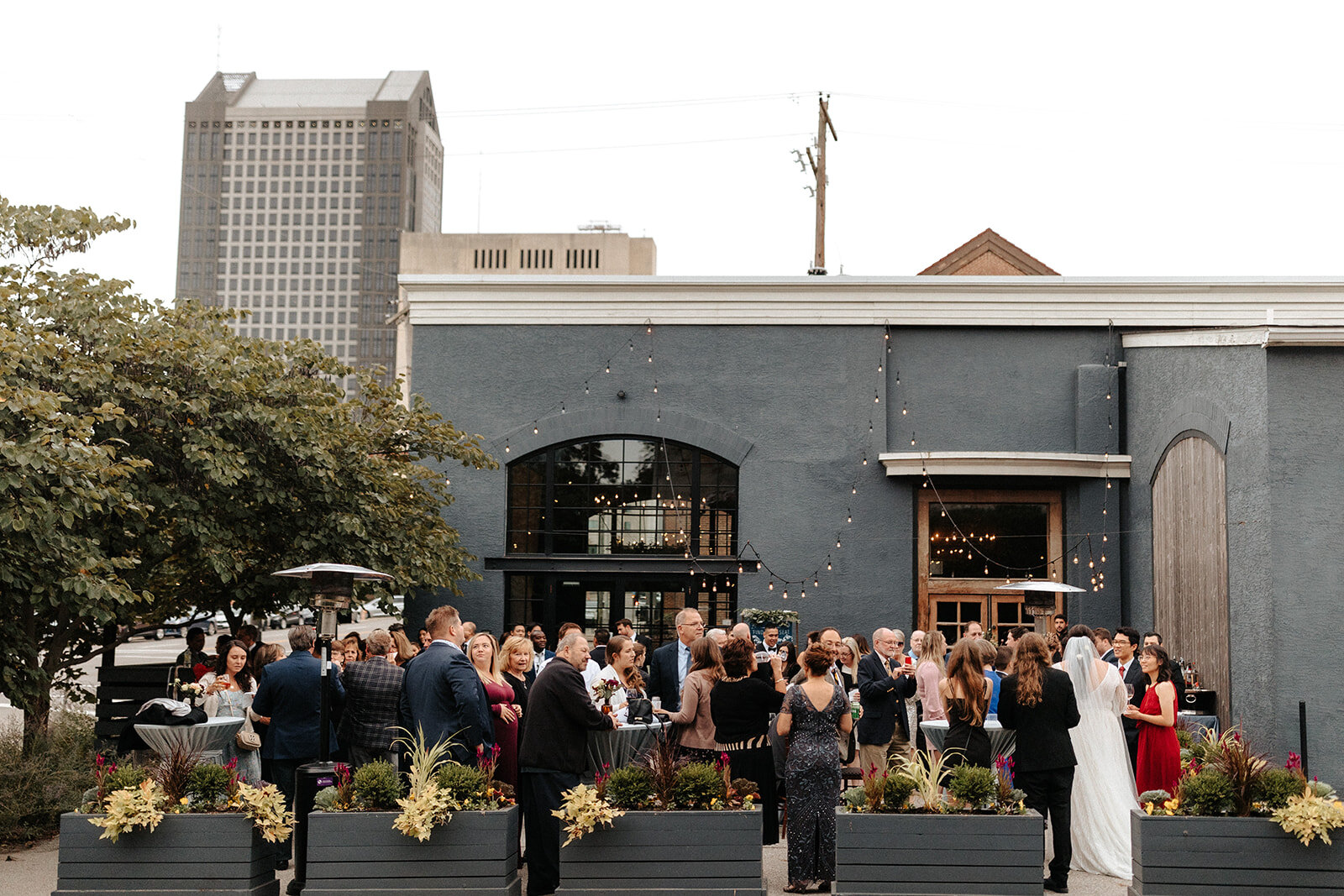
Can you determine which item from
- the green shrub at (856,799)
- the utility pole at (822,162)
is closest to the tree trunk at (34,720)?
the green shrub at (856,799)

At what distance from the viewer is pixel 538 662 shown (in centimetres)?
1342

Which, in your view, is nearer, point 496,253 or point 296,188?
point 496,253

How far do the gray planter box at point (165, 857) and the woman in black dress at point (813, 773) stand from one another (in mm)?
3528

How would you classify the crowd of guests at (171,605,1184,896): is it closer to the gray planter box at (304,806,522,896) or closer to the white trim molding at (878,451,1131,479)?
the gray planter box at (304,806,522,896)

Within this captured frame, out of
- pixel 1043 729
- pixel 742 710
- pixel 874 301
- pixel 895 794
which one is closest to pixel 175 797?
pixel 742 710

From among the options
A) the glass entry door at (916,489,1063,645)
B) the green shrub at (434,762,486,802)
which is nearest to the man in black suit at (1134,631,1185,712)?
the glass entry door at (916,489,1063,645)

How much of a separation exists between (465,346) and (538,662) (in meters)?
8.86

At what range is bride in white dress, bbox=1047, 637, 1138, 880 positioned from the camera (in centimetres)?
972

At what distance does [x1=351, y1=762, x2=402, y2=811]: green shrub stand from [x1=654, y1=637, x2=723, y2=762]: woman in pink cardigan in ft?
7.46

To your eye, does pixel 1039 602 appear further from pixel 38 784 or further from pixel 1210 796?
pixel 38 784

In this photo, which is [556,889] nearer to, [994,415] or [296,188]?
[994,415]

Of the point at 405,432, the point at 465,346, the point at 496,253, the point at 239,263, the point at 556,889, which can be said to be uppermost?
the point at 239,263

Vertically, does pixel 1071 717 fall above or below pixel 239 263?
below

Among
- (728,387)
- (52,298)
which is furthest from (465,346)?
(52,298)
